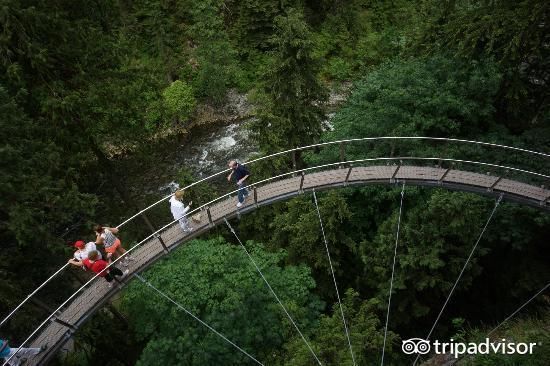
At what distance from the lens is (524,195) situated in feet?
42.4

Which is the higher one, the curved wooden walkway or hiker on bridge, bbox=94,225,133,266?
hiker on bridge, bbox=94,225,133,266

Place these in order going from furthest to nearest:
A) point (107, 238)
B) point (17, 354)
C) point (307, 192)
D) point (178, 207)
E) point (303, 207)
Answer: point (303, 207), point (307, 192), point (178, 207), point (107, 238), point (17, 354)

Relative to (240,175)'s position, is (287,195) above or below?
below

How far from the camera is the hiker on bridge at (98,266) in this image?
11188 mm

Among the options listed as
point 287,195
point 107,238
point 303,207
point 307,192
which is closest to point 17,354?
point 107,238

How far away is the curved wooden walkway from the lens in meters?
11.7

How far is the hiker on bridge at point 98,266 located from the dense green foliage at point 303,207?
1654 millimetres

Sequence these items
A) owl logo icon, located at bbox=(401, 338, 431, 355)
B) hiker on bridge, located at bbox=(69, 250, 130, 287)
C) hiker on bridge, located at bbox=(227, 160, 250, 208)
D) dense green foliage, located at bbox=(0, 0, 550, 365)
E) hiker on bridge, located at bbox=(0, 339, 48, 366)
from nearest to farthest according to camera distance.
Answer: hiker on bridge, located at bbox=(0, 339, 48, 366), hiker on bridge, located at bbox=(69, 250, 130, 287), hiker on bridge, located at bbox=(227, 160, 250, 208), owl logo icon, located at bbox=(401, 338, 431, 355), dense green foliage, located at bbox=(0, 0, 550, 365)

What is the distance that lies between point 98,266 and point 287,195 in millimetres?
5777

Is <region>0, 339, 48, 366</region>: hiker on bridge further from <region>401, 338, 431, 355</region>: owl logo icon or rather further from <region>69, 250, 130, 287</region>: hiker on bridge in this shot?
<region>401, 338, 431, 355</region>: owl logo icon

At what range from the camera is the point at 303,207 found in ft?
53.2

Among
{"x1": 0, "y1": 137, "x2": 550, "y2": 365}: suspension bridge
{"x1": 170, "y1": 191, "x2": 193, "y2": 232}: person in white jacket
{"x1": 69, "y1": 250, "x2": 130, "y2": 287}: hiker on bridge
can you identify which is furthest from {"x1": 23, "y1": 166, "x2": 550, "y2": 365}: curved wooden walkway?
{"x1": 170, "y1": 191, "x2": 193, "y2": 232}: person in white jacket

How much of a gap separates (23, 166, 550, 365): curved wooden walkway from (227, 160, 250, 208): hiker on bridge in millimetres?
320

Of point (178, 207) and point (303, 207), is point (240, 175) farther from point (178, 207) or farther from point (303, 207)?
point (303, 207)
